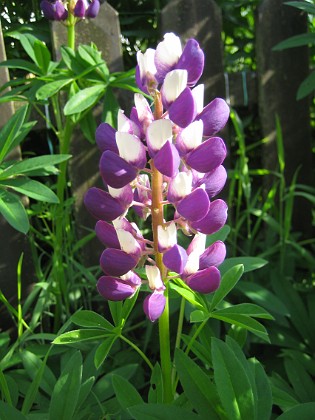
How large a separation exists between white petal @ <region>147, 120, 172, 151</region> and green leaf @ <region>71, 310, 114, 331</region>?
0.37 meters

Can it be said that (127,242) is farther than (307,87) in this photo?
No

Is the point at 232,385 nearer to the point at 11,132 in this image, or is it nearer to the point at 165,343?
the point at 165,343

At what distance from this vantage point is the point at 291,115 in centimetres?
245

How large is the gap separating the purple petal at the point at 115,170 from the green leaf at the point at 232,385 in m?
0.33

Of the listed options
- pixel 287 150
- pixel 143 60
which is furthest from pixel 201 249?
pixel 287 150

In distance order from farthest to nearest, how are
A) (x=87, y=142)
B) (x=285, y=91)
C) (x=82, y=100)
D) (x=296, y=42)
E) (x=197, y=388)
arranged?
(x=285, y=91)
(x=87, y=142)
(x=296, y=42)
(x=82, y=100)
(x=197, y=388)

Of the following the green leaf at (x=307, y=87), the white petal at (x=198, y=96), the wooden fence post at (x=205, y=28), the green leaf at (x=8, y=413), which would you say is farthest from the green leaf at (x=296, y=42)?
the green leaf at (x=8, y=413)

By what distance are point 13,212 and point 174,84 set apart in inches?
24.7

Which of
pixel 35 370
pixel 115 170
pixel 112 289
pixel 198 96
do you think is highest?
pixel 198 96

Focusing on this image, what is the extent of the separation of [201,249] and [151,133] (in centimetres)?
25

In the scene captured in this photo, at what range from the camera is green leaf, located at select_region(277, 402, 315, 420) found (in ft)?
3.32

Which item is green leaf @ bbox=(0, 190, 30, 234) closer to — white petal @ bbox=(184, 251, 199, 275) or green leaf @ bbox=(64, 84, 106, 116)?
green leaf @ bbox=(64, 84, 106, 116)

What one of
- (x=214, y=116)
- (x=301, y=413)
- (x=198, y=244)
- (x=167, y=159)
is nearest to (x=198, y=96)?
(x=214, y=116)

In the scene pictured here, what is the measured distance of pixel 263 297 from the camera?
1790mm
